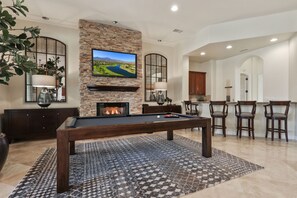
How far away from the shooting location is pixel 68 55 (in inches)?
216

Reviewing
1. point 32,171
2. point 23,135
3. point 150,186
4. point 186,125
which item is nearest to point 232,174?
point 186,125

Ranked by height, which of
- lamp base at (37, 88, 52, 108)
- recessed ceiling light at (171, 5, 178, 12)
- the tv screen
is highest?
recessed ceiling light at (171, 5, 178, 12)

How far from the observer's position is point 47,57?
5258mm

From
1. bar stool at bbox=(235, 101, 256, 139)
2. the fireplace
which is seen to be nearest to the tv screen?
the fireplace

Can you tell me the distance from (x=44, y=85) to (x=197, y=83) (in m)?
6.24

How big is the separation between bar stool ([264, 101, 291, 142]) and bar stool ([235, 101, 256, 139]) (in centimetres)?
37

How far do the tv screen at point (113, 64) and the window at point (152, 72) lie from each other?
1352 millimetres

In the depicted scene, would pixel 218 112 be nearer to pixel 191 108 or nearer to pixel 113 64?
pixel 191 108

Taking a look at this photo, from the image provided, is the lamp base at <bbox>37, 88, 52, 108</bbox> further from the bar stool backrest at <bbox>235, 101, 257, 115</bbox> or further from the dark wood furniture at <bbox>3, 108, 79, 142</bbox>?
the bar stool backrest at <bbox>235, 101, 257, 115</bbox>

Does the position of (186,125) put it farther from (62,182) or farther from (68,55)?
(68,55)

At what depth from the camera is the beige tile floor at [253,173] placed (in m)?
1.95

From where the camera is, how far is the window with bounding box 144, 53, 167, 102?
23.3 ft

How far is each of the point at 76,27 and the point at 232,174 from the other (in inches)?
238

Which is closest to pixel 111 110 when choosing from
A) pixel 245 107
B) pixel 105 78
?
pixel 105 78
